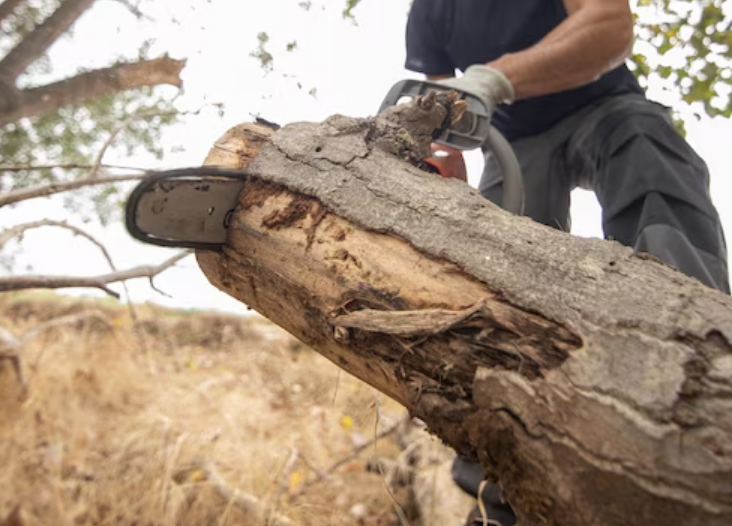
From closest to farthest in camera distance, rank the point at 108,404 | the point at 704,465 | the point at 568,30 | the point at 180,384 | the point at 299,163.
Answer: the point at 704,465
the point at 299,163
the point at 568,30
the point at 108,404
the point at 180,384

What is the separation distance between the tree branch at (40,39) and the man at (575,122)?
3.66ft

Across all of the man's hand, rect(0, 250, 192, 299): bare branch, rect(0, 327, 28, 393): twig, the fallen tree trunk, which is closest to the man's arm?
the man's hand

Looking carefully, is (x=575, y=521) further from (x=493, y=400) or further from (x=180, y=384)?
(x=180, y=384)

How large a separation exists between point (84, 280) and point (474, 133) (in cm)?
111

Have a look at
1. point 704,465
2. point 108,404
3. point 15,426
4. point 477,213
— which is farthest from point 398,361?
point 108,404

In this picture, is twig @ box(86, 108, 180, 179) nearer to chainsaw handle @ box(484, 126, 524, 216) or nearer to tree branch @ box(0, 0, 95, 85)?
tree branch @ box(0, 0, 95, 85)

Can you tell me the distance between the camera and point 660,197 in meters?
1.24

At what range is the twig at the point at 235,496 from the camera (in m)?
1.70

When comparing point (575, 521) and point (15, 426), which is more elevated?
point (575, 521)

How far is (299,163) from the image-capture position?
0.89 meters

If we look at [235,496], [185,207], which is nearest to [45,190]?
[185,207]

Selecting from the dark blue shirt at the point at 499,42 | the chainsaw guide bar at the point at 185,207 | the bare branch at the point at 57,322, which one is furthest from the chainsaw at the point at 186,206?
the bare branch at the point at 57,322

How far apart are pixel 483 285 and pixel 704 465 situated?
0.30 metres

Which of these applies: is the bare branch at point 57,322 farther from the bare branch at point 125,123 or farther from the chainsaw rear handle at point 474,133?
the chainsaw rear handle at point 474,133
